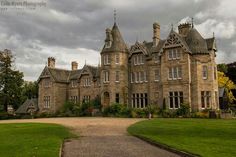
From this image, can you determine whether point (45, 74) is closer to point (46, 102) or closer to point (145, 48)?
point (46, 102)

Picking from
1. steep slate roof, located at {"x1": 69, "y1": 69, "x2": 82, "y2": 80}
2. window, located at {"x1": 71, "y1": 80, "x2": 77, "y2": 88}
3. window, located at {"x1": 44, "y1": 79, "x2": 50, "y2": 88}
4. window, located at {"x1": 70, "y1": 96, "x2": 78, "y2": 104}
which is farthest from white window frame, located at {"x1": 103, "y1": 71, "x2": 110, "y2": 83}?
window, located at {"x1": 44, "y1": 79, "x2": 50, "y2": 88}

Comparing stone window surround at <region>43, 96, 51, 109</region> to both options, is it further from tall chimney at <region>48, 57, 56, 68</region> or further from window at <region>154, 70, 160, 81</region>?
window at <region>154, 70, 160, 81</region>

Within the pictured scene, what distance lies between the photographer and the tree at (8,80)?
61.3 m

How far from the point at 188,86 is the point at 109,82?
13.1 metres

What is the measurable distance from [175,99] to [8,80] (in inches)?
1494

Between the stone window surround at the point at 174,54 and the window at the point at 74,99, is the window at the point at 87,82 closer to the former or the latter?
the window at the point at 74,99

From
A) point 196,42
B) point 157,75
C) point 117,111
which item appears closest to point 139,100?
point 117,111

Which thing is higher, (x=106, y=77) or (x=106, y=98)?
(x=106, y=77)

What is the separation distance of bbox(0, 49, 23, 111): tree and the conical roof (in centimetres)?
3894

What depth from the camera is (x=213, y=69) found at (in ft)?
135

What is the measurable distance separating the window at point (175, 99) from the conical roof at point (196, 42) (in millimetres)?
6408

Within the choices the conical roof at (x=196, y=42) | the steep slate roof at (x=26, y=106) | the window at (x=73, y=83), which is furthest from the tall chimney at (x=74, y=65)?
the conical roof at (x=196, y=42)

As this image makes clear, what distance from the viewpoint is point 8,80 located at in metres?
61.4

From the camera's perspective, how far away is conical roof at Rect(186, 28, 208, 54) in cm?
4081
